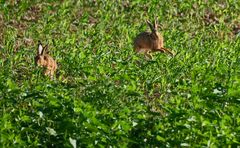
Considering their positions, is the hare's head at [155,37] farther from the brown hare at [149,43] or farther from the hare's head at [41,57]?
the hare's head at [41,57]

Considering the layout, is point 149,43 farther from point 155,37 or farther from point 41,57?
point 41,57

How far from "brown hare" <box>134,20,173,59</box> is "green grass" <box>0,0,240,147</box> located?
20 cm

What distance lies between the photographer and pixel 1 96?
8039mm

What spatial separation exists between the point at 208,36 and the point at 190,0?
1.73m

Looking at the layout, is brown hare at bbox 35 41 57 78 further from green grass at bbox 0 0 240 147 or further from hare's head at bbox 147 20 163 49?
hare's head at bbox 147 20 163 49

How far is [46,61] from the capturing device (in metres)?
9.98

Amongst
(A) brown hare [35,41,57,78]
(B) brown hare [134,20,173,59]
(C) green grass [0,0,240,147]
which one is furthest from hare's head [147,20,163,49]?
(A) brown hare [35,41,57,78]

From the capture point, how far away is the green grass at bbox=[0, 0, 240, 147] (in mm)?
7445

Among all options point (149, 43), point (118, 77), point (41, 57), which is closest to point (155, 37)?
point (149, 43)

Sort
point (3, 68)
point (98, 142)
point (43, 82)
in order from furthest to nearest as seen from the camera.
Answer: point (3, 68), point (43, 82), point (98, 142)

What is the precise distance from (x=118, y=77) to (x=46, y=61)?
5.45 feet

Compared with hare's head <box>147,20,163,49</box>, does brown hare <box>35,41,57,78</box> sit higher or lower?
lower

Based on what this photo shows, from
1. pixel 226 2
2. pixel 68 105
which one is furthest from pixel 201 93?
pixel 226 2

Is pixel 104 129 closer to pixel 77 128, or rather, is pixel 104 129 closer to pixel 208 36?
pixel 77 128
